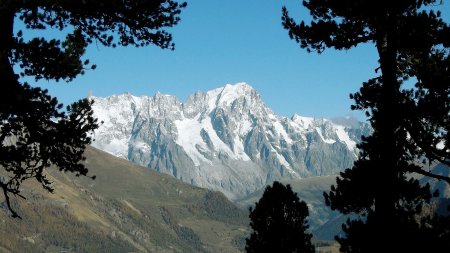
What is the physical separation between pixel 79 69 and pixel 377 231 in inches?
502

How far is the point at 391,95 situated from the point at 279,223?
24.3 metres

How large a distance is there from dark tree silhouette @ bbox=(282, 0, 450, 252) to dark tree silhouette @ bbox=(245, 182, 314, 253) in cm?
1608

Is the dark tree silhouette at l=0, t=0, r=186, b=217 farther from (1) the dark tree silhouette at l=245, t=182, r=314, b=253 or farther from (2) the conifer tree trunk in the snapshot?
(1) the dark tree silhouette at l=245, t=182, r=314, b=253

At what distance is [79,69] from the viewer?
2048 cm

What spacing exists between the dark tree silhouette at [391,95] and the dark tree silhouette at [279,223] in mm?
16080

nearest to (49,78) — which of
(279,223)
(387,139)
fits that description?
(387,139)

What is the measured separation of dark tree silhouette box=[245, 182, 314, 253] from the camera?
144 feet

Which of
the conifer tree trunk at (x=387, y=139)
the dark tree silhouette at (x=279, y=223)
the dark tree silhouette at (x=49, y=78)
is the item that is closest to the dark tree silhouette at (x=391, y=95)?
the conifer tree trunk at (x=387, y=139)

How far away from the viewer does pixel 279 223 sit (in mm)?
44375

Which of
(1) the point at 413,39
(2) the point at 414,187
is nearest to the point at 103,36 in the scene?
(1) the point at 413,39

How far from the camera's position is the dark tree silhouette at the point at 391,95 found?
2175 centimetres

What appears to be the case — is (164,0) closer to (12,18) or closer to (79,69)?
(79,69)

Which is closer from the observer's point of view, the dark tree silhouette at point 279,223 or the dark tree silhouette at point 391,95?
the dark tree silhouette at point 391,95

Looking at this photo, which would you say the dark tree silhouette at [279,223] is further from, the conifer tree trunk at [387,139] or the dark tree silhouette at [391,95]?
the conifer tree trunk at [387,139]
